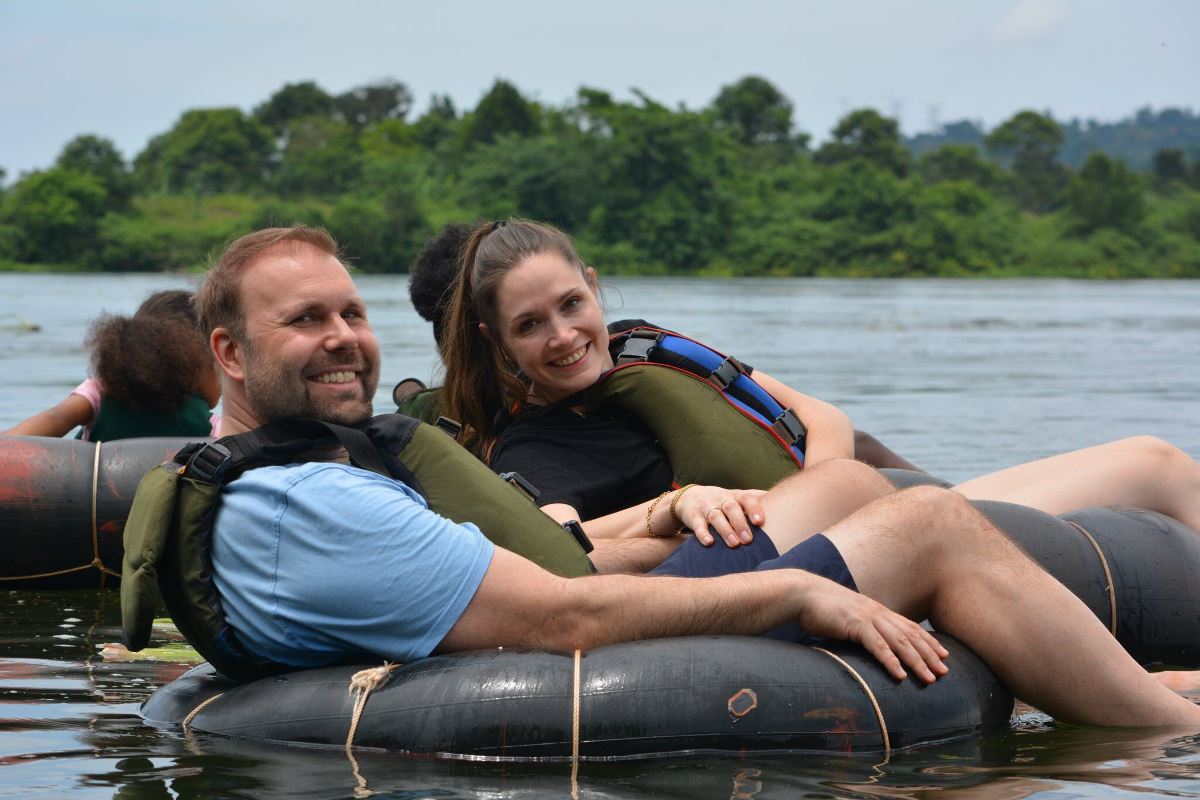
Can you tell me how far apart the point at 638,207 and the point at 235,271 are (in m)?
59.2

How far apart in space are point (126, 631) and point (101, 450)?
3.09 metres

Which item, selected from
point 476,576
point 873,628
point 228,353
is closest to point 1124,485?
point 873,628

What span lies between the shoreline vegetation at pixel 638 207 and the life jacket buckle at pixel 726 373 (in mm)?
50627

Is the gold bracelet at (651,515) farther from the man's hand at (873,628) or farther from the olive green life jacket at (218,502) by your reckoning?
the man's hand at (873,628)

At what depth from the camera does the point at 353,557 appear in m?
3.59

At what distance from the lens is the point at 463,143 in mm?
76938

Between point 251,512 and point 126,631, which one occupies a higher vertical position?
point 251,512

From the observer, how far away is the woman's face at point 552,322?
16.4 feet

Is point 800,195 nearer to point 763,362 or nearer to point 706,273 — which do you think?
point 706,273

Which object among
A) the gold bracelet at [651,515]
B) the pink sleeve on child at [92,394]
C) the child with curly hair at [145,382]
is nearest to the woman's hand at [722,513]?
the gold bracelet at [651,515]

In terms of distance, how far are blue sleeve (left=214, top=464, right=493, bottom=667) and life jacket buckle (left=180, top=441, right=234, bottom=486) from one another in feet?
0.15

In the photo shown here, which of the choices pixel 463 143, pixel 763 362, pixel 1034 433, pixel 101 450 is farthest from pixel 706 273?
pixel 101 450

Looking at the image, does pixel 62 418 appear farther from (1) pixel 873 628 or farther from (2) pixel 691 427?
(1) pixel 873 628

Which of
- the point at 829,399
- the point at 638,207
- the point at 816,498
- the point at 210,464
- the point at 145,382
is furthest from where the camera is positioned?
the point at 638,207
